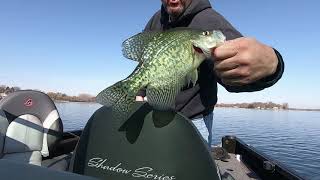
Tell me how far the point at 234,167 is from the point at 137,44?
6.04 meters

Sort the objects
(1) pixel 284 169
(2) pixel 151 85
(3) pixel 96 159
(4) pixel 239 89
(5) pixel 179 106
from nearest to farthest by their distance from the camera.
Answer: (2) pixel 151 85
(4) pixel 239 89
(3) pixel 96 159
(5) pixel 179 106
(1) pixel 284 169

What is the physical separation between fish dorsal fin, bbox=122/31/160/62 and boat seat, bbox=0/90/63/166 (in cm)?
360

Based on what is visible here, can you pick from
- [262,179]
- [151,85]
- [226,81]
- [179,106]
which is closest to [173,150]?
[151,85]

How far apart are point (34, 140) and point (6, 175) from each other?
13.6 feet

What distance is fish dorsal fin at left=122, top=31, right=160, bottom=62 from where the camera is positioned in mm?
2566

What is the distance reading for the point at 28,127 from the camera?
19.2 ft

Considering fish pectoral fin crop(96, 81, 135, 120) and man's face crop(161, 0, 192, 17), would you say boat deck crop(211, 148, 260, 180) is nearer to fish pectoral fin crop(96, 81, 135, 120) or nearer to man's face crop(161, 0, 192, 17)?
man's face crop(161, 0, 192, 17)

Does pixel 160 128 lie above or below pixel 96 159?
above

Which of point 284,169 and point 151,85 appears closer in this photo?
point 151,85

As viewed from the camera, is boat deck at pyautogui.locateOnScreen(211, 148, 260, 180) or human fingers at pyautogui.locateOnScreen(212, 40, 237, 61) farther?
boat deck at pyautogui.locateOnScreen(211, 148, 260, 180)

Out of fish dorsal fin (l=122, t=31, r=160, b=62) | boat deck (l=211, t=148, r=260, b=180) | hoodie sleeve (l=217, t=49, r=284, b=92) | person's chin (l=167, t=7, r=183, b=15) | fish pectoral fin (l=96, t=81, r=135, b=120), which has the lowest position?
boat deck (l=211, t=148, r=260, b=180)

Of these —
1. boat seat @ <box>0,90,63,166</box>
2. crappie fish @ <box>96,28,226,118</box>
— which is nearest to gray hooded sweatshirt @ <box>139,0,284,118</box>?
crappie fish @ <box>96,28,226,118</box>

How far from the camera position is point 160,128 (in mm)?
2705

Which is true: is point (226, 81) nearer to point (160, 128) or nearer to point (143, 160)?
point (160, 128)
